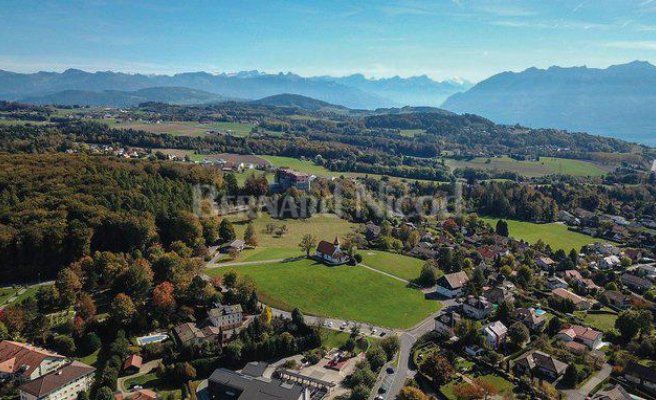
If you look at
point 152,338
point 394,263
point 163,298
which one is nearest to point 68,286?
point 163,298

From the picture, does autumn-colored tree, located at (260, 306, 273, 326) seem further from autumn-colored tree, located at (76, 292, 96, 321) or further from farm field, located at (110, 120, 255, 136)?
farm field, located at (110, 120, 255, 136)

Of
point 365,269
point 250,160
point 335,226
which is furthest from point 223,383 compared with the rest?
point 250,160

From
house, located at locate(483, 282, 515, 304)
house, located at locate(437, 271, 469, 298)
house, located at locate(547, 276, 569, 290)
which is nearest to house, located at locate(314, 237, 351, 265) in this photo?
house, located at locate(437, 271, 469, 298)

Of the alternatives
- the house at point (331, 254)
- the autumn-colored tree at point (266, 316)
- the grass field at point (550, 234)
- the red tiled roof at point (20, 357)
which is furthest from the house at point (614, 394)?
the grass field at point (550, 234)

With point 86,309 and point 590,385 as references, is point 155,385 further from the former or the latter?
point 590,385

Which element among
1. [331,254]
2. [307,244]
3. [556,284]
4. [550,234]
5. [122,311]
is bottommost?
[550,234]

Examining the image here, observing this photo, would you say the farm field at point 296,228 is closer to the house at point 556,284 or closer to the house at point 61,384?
the house at point 556,284
